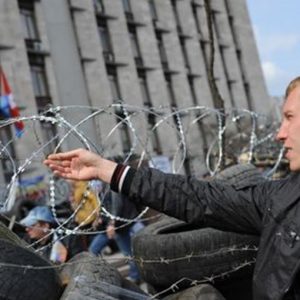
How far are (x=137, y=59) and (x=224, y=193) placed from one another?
35572mm

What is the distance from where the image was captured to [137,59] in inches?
1487

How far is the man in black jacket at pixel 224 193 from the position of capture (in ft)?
7.62

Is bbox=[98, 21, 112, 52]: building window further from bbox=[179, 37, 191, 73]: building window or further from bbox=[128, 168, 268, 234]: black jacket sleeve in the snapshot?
bbox=[128, 168, 268, 234]: black jacket sleeve

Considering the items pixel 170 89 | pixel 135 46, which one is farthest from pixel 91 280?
pixel 170 89

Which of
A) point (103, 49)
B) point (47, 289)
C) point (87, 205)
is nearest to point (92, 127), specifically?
point (87, 205)

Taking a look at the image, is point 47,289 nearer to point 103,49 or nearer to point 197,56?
point 103,49

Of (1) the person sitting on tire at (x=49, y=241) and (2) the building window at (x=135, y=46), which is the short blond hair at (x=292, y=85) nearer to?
(1) the person sitting on tire at (x=49, y=241)

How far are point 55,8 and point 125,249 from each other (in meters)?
3.28

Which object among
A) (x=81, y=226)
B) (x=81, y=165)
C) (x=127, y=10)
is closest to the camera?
(x=81, y=165)

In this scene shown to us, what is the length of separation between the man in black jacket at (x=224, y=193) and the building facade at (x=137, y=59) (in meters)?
16.5

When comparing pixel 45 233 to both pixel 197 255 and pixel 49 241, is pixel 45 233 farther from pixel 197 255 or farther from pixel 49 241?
pixel 197 255

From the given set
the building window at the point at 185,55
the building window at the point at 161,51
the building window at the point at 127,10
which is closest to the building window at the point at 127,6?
the building window at the point at 127,10

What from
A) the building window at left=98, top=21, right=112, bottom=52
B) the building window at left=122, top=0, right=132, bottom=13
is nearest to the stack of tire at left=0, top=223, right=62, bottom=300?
the building window at left=98, top=21, right=112, bottom=52

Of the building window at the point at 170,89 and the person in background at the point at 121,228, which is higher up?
the building window at the point at 170,89
